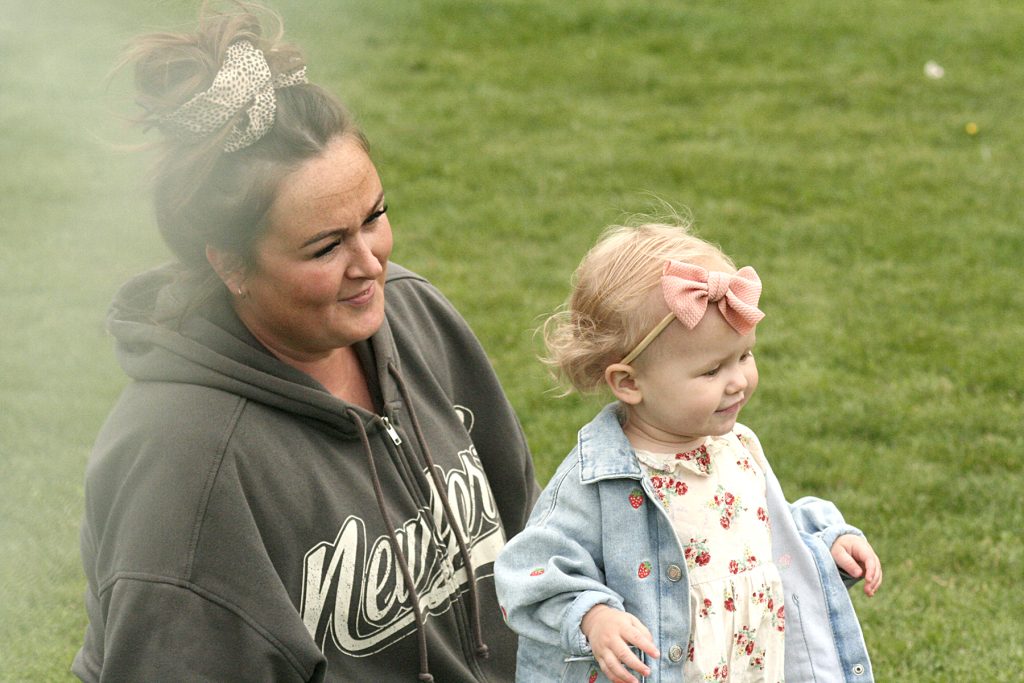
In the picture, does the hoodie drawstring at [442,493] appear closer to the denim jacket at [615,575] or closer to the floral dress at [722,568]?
the denim jacket at [615,575]

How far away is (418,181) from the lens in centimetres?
647

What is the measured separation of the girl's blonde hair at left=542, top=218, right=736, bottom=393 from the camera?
2.14 m

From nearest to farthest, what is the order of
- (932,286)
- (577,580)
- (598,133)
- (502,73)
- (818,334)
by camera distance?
(577,580), (818,334), (932,286), (598,133), (502,73)

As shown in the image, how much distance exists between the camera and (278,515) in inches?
85.0

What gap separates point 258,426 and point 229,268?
254 mm

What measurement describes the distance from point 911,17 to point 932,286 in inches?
130

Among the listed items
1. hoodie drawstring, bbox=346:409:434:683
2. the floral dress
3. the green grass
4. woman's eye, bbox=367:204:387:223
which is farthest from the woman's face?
the floral dress

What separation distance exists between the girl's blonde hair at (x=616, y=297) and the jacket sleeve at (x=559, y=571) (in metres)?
0.18

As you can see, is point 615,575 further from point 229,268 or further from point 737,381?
point 229,268

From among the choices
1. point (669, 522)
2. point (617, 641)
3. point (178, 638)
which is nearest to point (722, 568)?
point (669, 522)

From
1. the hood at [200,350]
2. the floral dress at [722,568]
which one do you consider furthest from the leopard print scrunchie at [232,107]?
the floral dress at [722,568]

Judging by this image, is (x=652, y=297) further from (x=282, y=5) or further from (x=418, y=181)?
(x=282, y=5)

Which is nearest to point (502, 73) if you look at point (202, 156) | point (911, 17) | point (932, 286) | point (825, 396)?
point (911, 17)

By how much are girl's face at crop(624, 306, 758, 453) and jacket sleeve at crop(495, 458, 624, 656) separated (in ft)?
0.56
